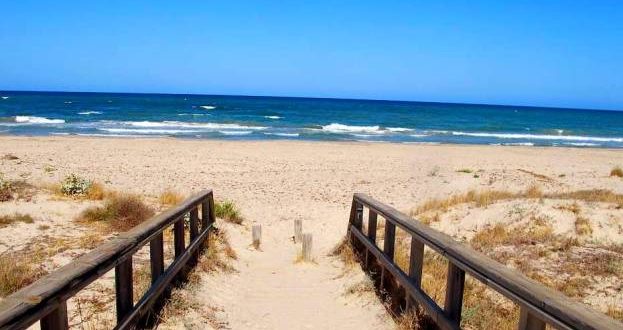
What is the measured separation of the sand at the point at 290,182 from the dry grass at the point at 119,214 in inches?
49.3

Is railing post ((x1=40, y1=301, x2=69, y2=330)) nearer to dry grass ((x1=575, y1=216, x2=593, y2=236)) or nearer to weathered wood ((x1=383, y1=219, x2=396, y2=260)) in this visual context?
weathered wood ((x1=383, y1=219, x2=396, y2=260))

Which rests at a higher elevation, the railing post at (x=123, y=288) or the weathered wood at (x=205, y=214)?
the railing post at (x=123, y=288)

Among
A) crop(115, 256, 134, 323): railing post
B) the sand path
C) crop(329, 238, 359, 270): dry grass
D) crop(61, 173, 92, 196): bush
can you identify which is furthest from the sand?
crop(61, 173, 92, 196): bush

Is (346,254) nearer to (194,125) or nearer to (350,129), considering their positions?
(194,125)

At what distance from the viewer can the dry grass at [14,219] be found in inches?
298

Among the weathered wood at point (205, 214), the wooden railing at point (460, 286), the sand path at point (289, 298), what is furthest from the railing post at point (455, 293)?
the weathered wood at point (205, 214)

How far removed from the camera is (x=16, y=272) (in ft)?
17.0

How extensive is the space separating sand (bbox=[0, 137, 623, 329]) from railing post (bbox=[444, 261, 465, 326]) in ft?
4.02

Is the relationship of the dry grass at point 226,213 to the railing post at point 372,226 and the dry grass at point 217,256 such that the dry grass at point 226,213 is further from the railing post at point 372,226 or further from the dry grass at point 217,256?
the railing post at point 372,226

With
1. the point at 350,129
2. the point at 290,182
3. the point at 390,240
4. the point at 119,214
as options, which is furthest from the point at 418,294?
the point at 350,129

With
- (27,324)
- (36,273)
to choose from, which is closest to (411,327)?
(27,324)

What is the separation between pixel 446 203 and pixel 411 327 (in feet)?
22.8

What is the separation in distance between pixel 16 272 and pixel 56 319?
321 cm

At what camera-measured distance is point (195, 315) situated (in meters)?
4.50
